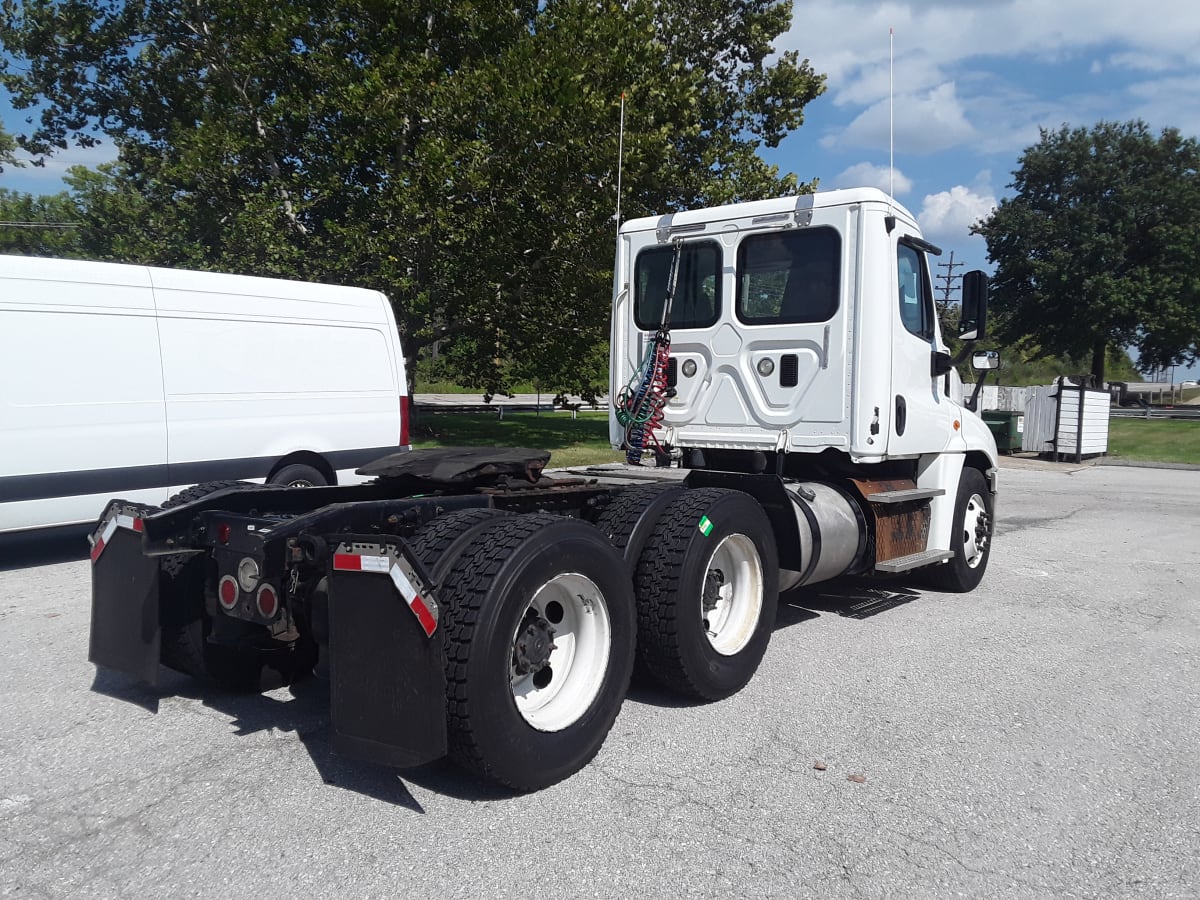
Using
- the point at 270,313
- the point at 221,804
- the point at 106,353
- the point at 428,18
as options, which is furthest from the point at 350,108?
the point at 221,804

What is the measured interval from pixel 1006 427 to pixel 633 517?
23277mm

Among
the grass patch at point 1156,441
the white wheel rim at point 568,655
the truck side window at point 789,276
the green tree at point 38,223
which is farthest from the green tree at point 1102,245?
the white wheel rim at point 568,655

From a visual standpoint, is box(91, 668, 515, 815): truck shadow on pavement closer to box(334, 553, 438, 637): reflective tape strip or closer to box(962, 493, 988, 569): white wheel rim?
box(334, 553, 438, 637): reflective tape strip

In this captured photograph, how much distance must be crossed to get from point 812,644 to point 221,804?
370 centimetres

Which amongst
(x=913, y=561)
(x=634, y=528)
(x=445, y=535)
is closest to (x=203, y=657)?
(x=445, y=535)

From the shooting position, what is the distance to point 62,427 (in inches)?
289

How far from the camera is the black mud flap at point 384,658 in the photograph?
10.5 feet

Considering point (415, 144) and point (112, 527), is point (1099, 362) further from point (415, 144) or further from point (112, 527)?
point (112, 527)

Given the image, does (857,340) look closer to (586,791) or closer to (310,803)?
(586,791)

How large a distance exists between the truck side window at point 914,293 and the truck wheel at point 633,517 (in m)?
2.49

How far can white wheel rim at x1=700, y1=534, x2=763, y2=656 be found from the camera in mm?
4941

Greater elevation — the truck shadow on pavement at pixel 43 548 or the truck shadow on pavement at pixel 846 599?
the truck shadow on pavement at pixel 43 548

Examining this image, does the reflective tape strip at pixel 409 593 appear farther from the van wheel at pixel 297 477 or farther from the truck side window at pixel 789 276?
the van wheel at pixel 297 477

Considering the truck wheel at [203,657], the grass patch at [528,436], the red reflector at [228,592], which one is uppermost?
the red reflector at [228,592]
